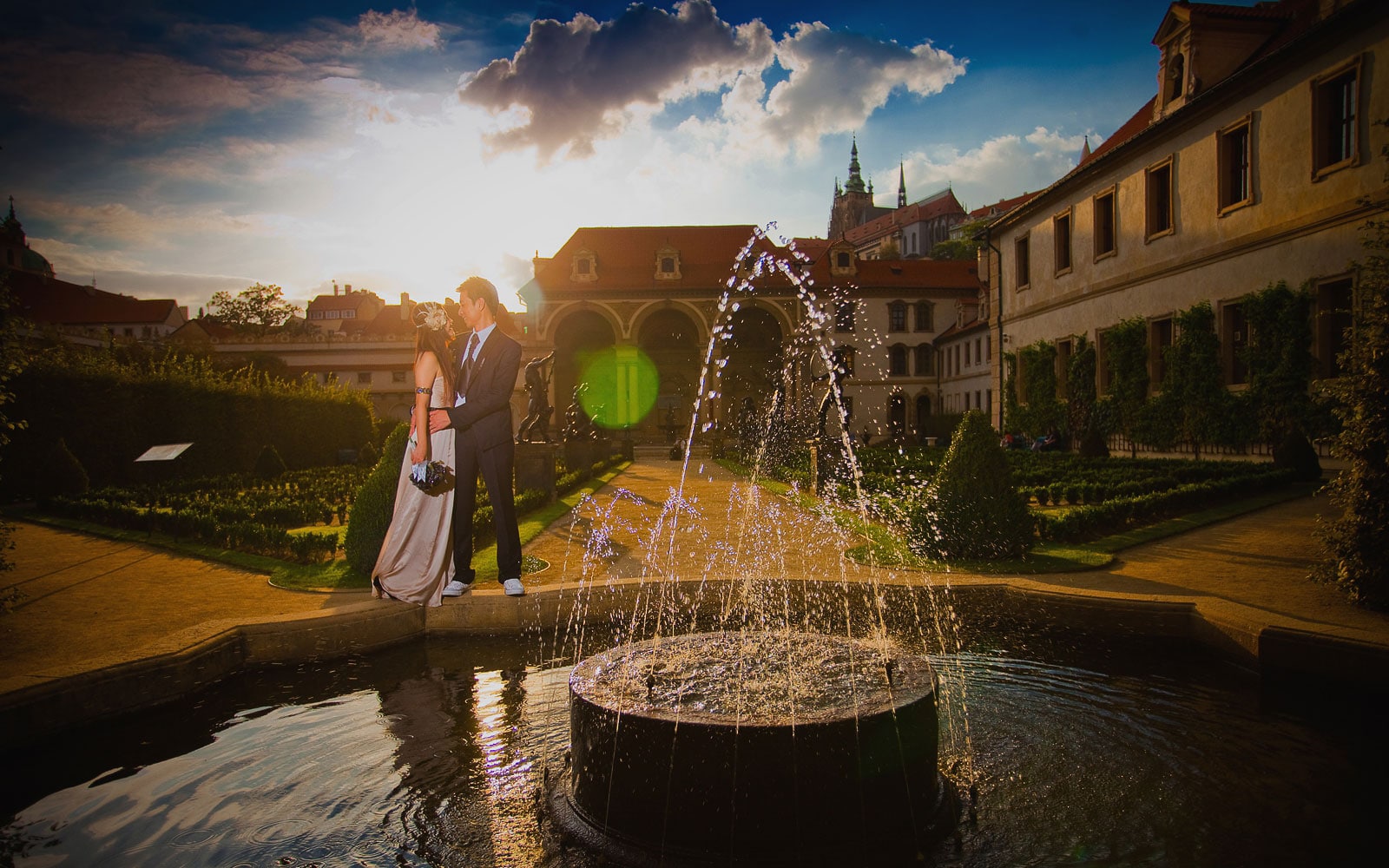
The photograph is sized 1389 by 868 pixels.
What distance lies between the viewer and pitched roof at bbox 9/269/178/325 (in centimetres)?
6000

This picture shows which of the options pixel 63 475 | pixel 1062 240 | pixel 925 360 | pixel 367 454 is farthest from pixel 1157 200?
pixel 925 360

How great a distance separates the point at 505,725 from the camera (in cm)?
418

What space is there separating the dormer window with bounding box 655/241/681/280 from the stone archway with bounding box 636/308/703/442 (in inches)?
87.7

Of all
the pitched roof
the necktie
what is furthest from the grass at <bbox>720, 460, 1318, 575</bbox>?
the pitched roof

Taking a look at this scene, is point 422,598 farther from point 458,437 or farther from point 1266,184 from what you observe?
point 1266,184

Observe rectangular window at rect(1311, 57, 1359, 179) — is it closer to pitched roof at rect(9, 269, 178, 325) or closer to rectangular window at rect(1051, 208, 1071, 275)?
rectangular window at rect(1051, 208, 1071, 275)

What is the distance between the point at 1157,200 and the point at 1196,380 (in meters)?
Answer: 5.46

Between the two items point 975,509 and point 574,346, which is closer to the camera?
point 975,509

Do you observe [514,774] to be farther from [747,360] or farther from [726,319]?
[747,360]

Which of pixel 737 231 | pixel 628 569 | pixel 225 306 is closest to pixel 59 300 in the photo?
pixel 225 306

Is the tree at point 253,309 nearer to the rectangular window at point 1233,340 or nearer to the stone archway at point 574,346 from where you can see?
the stone archway at point 574,346

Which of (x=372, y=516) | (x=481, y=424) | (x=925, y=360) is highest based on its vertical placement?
(x=925, y=360)

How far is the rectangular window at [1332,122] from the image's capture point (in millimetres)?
15539

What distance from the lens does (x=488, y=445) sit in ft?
20.3
